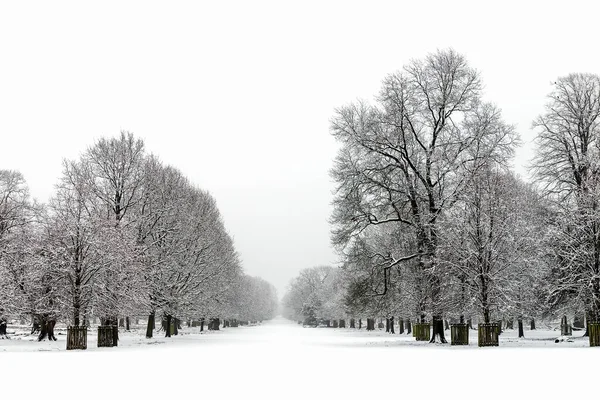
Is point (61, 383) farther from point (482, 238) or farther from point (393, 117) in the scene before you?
point (393, 117)

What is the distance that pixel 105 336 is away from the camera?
3366 cm

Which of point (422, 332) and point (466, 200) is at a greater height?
point (466, 200)

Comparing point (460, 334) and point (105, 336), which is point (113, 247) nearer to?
point (105, 336)

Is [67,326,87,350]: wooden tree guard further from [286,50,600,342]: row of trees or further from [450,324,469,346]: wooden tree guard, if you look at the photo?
[450,324,469,346]: wooden tree guard

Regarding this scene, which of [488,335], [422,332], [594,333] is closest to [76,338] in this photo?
[488,335]

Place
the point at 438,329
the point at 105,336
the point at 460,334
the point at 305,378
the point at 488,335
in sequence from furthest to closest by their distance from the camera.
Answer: the point at 438,329
the point at 105,336
the point at 460,334
the point at 488,335
the point at 305,378

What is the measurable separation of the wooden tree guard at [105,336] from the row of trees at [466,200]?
1561 cm

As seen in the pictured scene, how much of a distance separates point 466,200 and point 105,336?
23.2 m

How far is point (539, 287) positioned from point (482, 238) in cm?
672

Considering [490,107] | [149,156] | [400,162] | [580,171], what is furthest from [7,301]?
[580,171]

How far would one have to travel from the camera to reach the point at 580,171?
37.0 meters

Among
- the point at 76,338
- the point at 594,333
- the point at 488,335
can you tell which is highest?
the point at 594,333

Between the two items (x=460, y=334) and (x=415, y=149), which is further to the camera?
(x=415, y=149)

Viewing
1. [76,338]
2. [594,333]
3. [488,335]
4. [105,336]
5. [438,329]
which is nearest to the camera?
[594,333]
